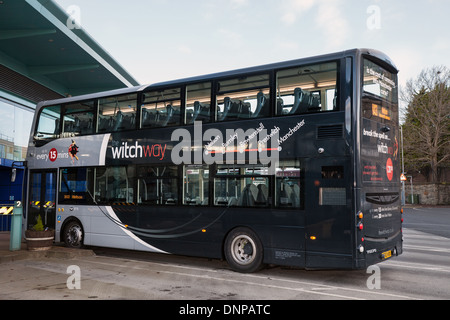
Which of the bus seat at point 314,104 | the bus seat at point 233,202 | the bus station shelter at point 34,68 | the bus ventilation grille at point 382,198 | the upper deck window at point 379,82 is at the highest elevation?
the bus station shelter at point 34,68

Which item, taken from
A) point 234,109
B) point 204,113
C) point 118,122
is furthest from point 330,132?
point 118,122

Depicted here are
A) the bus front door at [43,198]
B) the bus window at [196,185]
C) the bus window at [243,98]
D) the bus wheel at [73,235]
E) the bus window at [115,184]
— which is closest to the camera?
the bus window at [243,98]

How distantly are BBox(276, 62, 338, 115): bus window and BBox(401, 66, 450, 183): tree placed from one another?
39.2 meters

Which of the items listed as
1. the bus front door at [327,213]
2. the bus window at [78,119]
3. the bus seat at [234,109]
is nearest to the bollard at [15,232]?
the bus window at [78,119]

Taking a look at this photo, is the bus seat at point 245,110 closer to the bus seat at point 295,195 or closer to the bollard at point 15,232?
the bus seat at point 295,195

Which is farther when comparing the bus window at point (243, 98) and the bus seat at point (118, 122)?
the bus seat at point (118, 122)

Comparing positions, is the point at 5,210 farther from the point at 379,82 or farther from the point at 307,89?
the point at 379,82

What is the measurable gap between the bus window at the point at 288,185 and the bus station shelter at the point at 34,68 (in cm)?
1030

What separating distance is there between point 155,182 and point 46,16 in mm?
11137

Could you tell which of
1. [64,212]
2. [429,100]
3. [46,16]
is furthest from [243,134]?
[429,100]

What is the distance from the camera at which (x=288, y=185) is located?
8094mm

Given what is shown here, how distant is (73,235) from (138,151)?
355cm

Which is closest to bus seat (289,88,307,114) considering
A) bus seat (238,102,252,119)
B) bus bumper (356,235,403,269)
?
bus seat (238,102,252,119)

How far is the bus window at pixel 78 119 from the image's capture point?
37.6ft
